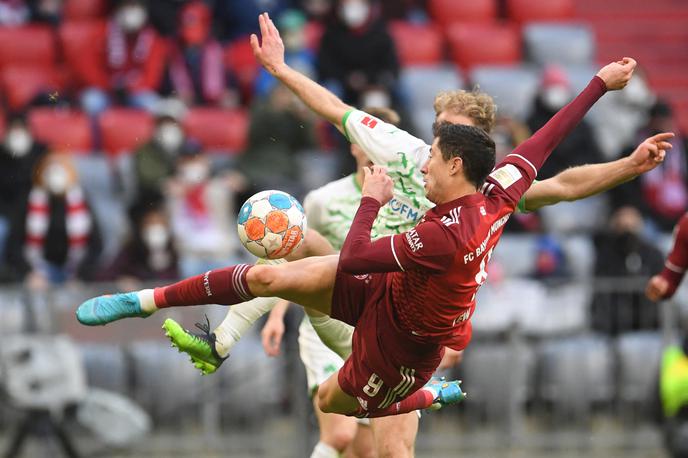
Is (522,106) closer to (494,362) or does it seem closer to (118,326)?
(494,362)

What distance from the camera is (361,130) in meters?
8.27

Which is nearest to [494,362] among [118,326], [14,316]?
[118,326]

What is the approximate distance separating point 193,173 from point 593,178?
601 cm

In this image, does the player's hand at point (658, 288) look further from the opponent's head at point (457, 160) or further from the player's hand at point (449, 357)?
the opponent's head at point (457, 160)

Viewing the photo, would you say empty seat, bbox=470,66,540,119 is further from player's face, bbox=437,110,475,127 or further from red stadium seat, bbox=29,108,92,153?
player's face, bbox=437,110,475,127

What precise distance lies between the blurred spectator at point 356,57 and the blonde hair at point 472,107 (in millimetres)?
6643

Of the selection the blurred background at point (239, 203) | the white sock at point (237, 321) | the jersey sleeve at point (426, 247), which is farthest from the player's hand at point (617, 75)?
the blurred background at point (239, 203)

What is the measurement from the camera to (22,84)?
15609mm

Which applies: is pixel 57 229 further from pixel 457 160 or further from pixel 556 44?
pixel 457 160

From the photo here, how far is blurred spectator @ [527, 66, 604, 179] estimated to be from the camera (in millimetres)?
14578

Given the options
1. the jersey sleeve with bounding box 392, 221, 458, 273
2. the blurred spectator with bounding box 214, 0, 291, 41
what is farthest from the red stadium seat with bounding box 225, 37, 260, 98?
the jersey sleeve with bounding box 392, 221, 458, 273

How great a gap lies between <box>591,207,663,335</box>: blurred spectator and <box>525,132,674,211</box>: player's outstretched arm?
4879 mm

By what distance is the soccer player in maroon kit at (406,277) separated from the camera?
7.46m

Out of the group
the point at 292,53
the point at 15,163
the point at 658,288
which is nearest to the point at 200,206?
the point at 15,163
